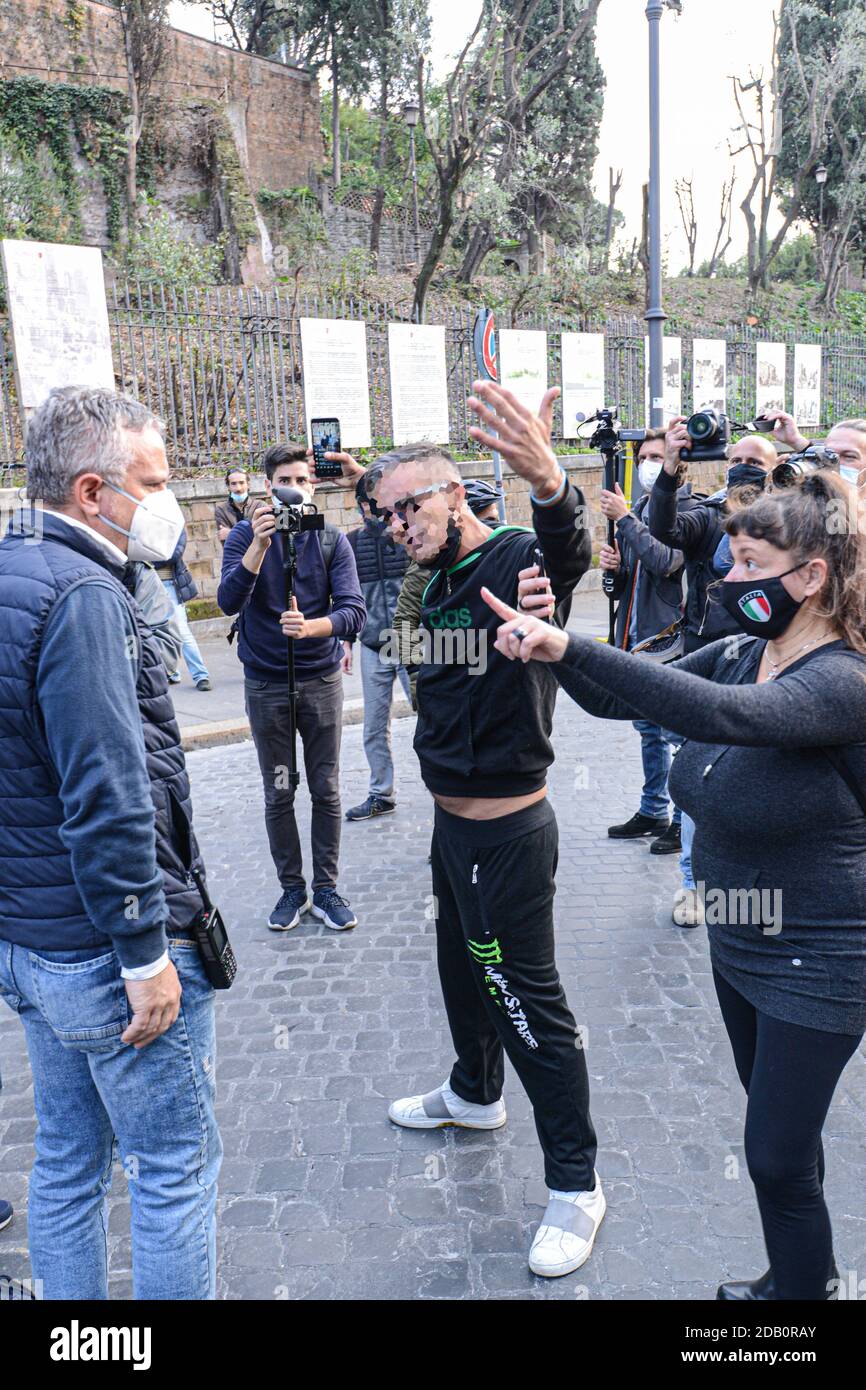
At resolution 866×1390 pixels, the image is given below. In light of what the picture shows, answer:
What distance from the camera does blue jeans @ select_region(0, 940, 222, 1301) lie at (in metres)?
2.18

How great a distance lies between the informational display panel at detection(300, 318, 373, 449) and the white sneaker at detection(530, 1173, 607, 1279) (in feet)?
37.2

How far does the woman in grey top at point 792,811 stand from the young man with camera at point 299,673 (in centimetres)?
293

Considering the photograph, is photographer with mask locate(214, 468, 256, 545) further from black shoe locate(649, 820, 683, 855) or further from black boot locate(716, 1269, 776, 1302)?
black boot locate(716, 1269, 776, 1302)

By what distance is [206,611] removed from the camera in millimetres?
12664

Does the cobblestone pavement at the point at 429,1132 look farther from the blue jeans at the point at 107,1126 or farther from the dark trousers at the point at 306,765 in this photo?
the blue jeans at the point at 107,1126

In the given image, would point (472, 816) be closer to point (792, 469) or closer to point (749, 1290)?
point (749, 1290)

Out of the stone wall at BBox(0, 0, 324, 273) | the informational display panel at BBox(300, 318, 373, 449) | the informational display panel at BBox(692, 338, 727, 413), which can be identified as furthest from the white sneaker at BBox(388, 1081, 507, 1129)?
the stone wall at BBox(0, 0, 324, 273)

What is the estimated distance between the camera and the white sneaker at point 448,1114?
349 cm

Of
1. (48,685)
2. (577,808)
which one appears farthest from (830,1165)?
(577,808)
